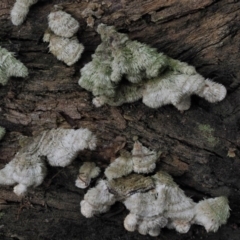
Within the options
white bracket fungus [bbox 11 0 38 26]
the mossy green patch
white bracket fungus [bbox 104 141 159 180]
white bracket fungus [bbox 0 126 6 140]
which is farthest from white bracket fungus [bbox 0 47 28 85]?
the mossy green patch

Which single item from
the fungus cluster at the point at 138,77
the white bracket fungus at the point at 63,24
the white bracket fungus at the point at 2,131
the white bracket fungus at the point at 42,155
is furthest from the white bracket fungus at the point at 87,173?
the white bracket fungus at the point at 63,24

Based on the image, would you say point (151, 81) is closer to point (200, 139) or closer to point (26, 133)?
point (200, 139)

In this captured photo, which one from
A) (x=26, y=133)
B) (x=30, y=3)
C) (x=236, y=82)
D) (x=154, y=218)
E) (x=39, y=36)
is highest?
(x=30, y=3)

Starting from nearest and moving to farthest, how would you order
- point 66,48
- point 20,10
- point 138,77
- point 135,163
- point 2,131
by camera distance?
point 138,77
point 135,163
point 66,48
point 20,10
point 2,131

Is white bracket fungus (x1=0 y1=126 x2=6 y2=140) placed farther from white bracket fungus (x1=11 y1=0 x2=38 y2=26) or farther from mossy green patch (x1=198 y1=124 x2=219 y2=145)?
mossy green patch (x1=198 y1=124 x2=219 y2=145)

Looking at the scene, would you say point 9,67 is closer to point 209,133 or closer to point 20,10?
point 20,10

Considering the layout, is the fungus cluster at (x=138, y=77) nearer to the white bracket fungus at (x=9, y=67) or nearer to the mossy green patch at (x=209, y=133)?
the mossy green patch at (x=209, y=133)

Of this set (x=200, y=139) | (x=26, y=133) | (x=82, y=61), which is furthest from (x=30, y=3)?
(x=200, y=139)

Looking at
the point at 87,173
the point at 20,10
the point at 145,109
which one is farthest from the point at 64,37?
the point at 87,173
